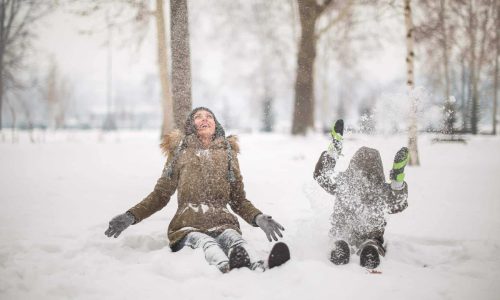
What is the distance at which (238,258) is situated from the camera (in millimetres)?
2932

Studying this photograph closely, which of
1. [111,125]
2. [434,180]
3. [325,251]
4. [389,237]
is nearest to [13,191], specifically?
[325,251]

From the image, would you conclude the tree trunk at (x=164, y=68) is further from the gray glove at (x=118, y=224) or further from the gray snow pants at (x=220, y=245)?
the gray snow pants at (x=220, y=245)

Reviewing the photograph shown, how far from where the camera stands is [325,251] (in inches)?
143

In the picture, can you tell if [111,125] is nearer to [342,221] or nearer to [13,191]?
[13,191]

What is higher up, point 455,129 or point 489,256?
point 455,129

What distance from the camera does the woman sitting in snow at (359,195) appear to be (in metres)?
3.46

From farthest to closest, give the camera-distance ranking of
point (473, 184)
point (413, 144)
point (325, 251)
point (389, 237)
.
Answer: point (413, 144), point (473, 184), point (389, 237), point (325, 251)

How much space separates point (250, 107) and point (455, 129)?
85.0ft

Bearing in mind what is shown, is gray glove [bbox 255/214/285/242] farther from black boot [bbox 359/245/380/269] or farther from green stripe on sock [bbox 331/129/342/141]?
green stripe on sock [bbox 331/129/342/141]

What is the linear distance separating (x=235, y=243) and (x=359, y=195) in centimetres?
139

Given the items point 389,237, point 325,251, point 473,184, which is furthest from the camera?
point 473,184

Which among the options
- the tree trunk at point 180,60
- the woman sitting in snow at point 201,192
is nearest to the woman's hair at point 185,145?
the woman sitting in snow at point 201,192

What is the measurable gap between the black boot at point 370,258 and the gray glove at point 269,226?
0.75m

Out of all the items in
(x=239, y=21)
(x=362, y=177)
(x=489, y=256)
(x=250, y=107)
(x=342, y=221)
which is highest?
(x=239, y=21)
